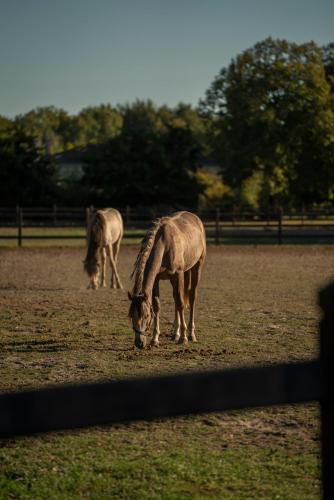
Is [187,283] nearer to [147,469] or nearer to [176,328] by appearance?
[176,328]

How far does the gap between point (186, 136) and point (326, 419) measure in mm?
47934

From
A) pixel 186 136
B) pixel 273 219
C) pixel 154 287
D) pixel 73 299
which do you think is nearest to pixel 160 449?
pixel 154 287

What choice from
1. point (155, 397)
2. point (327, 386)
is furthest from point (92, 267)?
point (155, 397)

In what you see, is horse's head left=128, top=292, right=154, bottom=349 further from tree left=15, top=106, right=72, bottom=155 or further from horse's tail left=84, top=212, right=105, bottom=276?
tree left=15, top=106, right=72, bottom=155

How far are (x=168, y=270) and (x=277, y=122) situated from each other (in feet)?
124

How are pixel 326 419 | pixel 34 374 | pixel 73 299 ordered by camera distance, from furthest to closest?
1. pixel 73 299
2. pixel 34 374
3. pixel 326 419

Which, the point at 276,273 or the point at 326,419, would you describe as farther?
the point at 276,273

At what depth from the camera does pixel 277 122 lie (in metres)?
A: 44.6

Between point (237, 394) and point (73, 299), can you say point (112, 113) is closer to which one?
point (73, 299)

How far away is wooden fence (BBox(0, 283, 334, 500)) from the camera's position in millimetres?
1796

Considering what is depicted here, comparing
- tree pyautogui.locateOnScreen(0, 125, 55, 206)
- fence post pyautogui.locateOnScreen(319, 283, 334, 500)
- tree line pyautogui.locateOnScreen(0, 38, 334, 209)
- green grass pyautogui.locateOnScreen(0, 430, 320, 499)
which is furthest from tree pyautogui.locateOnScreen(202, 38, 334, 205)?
fence post pyautogui.locateOnScreen(319, 283, 334, 500)

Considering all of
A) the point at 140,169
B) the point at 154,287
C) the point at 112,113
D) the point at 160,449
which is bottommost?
the point at 160,449

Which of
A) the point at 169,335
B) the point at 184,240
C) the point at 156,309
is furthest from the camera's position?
the point at 169,335

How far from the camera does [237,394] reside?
2014mm
